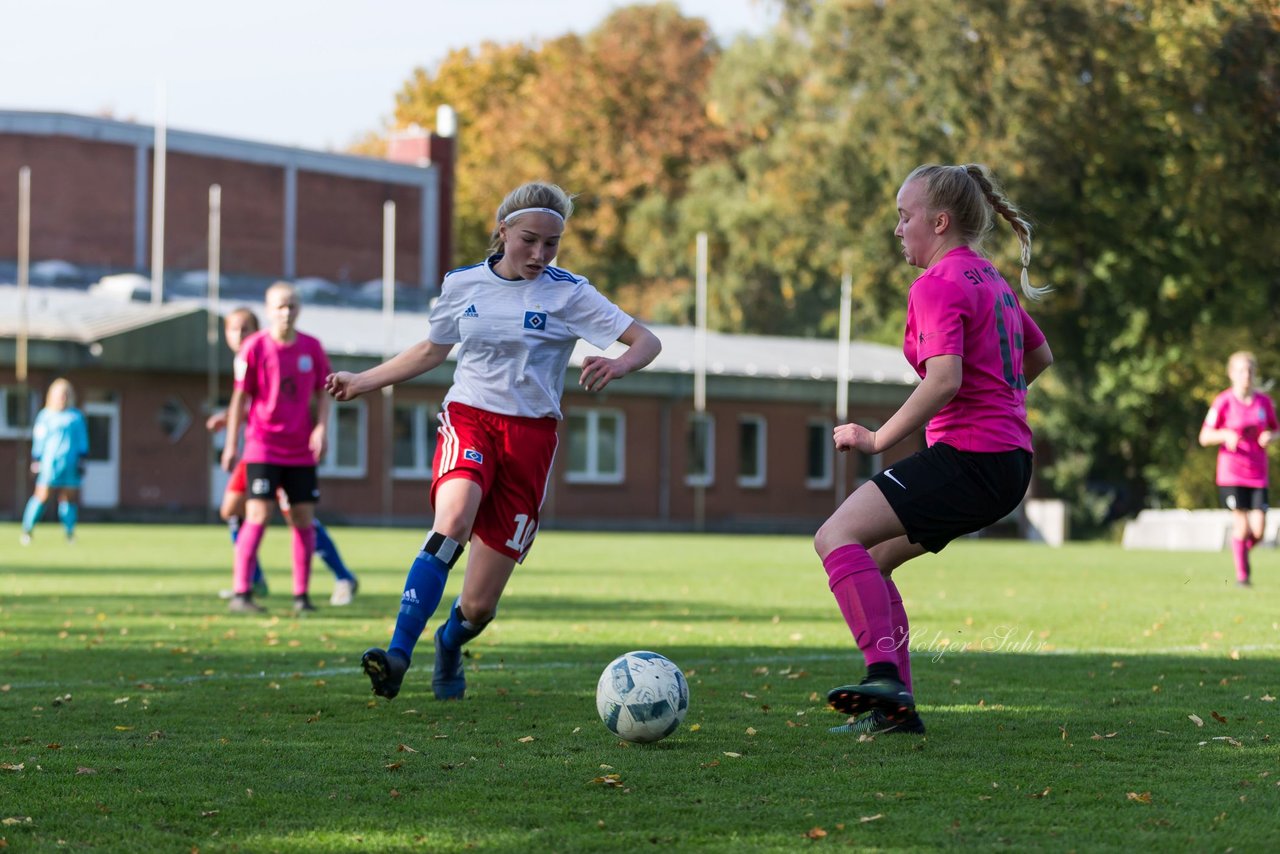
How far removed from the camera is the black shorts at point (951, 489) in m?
6.03

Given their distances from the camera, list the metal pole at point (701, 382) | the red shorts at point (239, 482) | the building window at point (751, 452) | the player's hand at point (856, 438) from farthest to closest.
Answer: the building window at point (751, 452) → the metal pole at point (701, 382) → the red shorts at point (239, 482) → the player's hand at point (856, 438)

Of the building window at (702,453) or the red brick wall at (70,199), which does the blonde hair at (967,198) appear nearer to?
the building window at (702,453)

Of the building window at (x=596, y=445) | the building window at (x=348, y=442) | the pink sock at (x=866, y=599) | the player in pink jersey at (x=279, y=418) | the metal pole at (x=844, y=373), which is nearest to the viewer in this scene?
the pink sock at (x=866, y=599)

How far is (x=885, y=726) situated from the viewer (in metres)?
6.24

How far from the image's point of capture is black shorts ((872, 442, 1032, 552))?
6.03 m

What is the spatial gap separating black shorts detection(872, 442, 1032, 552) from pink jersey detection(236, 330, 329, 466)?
6393 mm

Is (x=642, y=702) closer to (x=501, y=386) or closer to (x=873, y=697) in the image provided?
(x=873, y=697)

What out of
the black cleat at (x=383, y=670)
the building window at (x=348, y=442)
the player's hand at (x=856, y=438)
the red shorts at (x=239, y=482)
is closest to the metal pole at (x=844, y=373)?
the building window at (x=348, y=442)

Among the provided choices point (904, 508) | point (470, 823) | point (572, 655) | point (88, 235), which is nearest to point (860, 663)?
point (572, 655)

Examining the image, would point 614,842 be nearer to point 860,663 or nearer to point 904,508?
point 904,508

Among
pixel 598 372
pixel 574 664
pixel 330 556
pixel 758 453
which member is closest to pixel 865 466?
pixel 758 453

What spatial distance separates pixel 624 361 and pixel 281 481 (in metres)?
5.45

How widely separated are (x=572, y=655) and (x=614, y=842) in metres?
5.03

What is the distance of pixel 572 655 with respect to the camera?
9.44 meters
